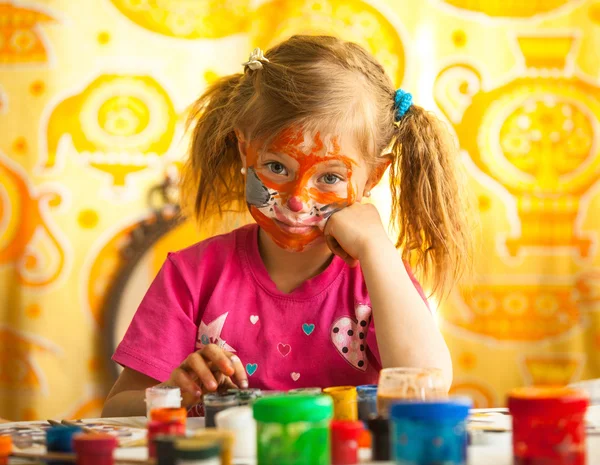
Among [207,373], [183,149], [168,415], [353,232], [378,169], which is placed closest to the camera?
[168,415]

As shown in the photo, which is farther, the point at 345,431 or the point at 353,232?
the point at 353,232

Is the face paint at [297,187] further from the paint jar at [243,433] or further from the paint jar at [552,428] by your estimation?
the paint jar at [552,428]

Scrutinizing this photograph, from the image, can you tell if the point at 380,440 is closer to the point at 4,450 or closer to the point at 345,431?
the point at 345,431

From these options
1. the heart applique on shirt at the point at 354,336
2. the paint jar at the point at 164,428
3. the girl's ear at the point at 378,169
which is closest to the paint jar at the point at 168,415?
the paint jar at the point at 164,428

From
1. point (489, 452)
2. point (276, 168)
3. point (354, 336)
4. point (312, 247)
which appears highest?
point (276, 168)

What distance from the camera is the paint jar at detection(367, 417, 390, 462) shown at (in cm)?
67

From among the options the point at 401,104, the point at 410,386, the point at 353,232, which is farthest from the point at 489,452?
the point at 401,104

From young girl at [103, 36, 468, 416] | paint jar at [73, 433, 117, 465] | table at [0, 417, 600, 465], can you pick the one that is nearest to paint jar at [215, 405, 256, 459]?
table at [0, 417, 600, 465]

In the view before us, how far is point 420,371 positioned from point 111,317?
1.43m

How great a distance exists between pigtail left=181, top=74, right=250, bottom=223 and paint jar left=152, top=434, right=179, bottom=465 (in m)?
0.77

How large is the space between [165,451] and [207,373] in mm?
311

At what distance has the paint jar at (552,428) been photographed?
59 cm

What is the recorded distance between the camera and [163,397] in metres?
0.87

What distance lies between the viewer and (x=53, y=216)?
2090 mm
